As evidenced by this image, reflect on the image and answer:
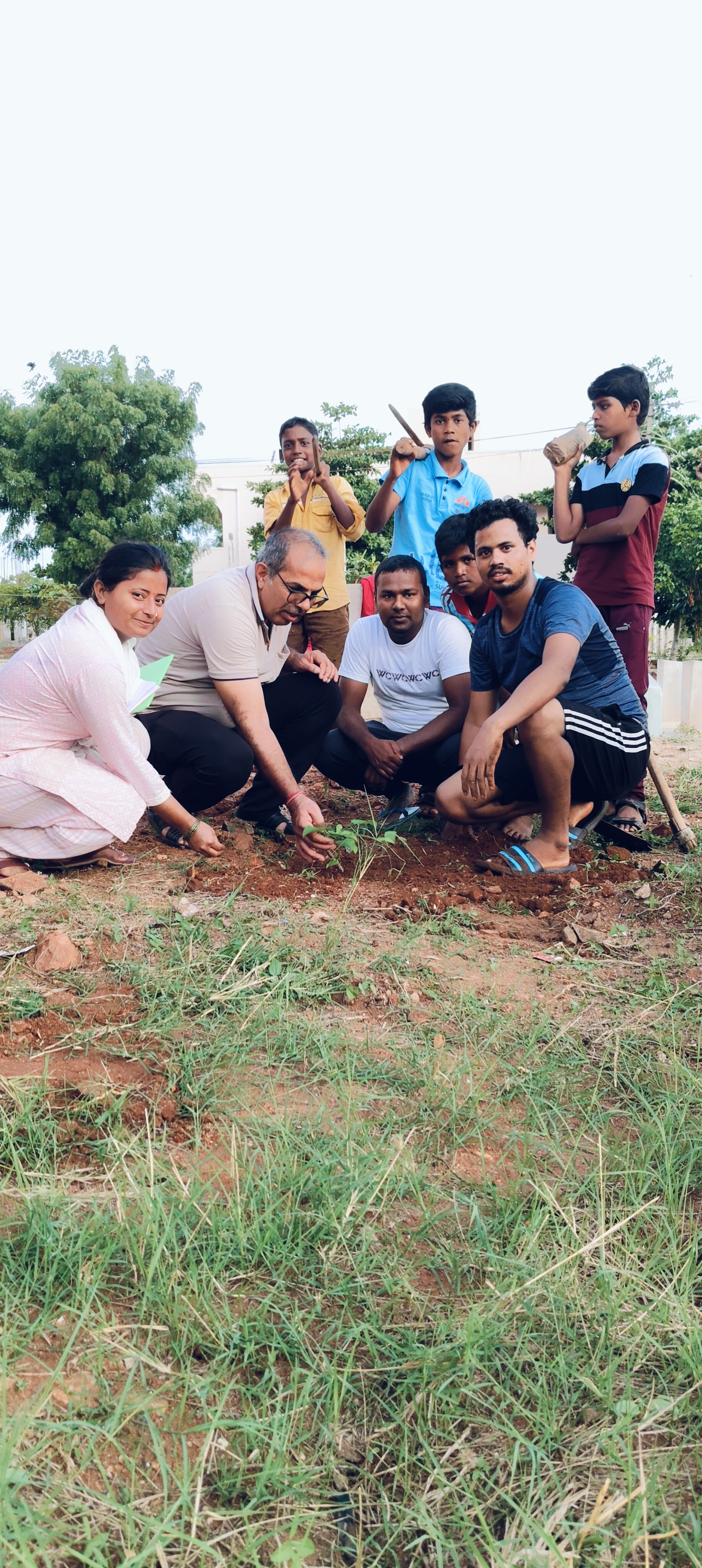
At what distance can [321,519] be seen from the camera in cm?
514

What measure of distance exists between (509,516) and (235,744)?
4.35ft

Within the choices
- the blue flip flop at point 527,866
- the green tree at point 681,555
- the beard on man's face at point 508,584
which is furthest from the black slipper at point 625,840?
the green tree at point 681,555

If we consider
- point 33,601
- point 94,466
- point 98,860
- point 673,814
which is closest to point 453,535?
point 673,814

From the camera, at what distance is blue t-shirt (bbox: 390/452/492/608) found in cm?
461

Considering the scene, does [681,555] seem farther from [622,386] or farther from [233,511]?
[233,511]

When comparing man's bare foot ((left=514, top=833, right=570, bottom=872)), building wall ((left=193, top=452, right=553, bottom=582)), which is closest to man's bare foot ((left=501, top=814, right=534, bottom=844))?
man's bare foot ((left=514, top=833, right=570, bottom=872))

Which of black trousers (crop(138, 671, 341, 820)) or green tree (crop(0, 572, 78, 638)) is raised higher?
black trousers (crop(138, 671, 341, 820))

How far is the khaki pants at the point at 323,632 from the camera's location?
523 centimetres

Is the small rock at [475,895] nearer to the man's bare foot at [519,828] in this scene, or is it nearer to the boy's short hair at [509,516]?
the man's bare foot at [519,828]

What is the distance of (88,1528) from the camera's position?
3.68 ft

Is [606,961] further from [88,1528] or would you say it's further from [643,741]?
[88,1528]

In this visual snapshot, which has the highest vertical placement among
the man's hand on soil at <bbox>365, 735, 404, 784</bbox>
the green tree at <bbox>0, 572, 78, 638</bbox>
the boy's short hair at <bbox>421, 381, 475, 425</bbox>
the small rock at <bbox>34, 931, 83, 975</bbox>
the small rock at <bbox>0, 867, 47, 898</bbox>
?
the boy's short hair at <bbox>421, 381, 475, 425</bbox>

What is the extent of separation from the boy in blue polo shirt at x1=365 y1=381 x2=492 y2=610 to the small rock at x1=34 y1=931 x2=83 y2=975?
2.51 m

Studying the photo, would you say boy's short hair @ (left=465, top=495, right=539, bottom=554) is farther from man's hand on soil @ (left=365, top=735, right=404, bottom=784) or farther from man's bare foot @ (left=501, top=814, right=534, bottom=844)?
man's bare foot @ (left=501, top=814, right=534, bottom=844)
